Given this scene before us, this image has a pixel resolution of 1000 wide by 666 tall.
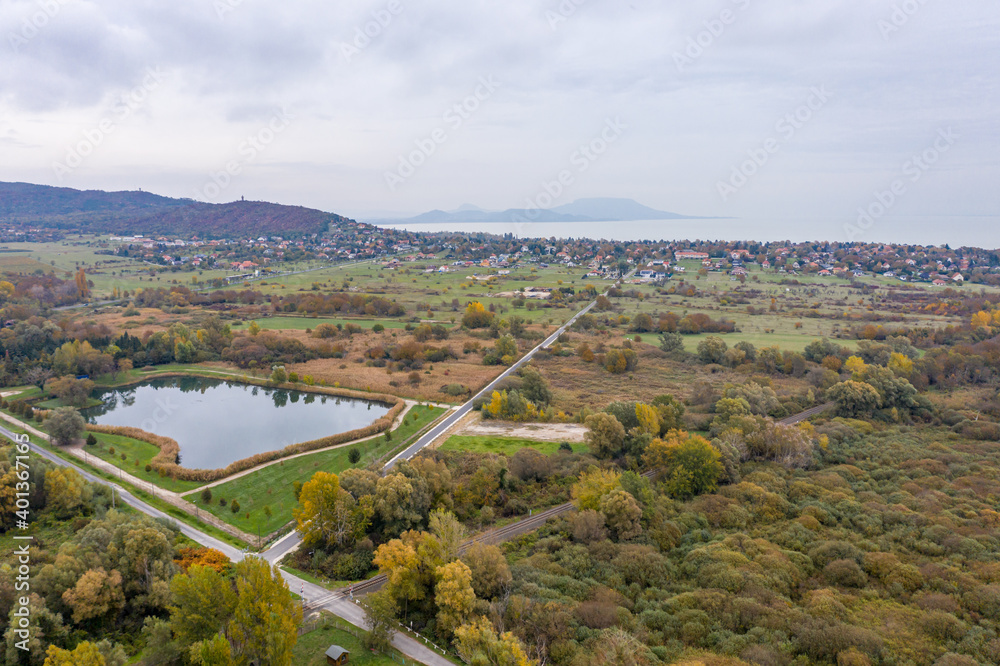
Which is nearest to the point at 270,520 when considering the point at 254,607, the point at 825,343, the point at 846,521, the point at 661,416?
the point at 254,607

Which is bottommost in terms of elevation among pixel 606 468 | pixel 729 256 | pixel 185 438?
pixel 185 438

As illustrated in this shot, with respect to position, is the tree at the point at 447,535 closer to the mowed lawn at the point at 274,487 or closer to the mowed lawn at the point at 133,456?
the mowed lawn at the point at 274,487

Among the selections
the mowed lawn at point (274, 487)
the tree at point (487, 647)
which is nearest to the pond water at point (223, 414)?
the mowed lawn at point (274, 487)

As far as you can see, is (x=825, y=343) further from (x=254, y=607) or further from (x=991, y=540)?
(x=254, y=607)

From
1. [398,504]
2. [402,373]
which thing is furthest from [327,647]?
[402,373]

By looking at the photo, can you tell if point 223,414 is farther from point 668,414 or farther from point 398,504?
point 668,414
